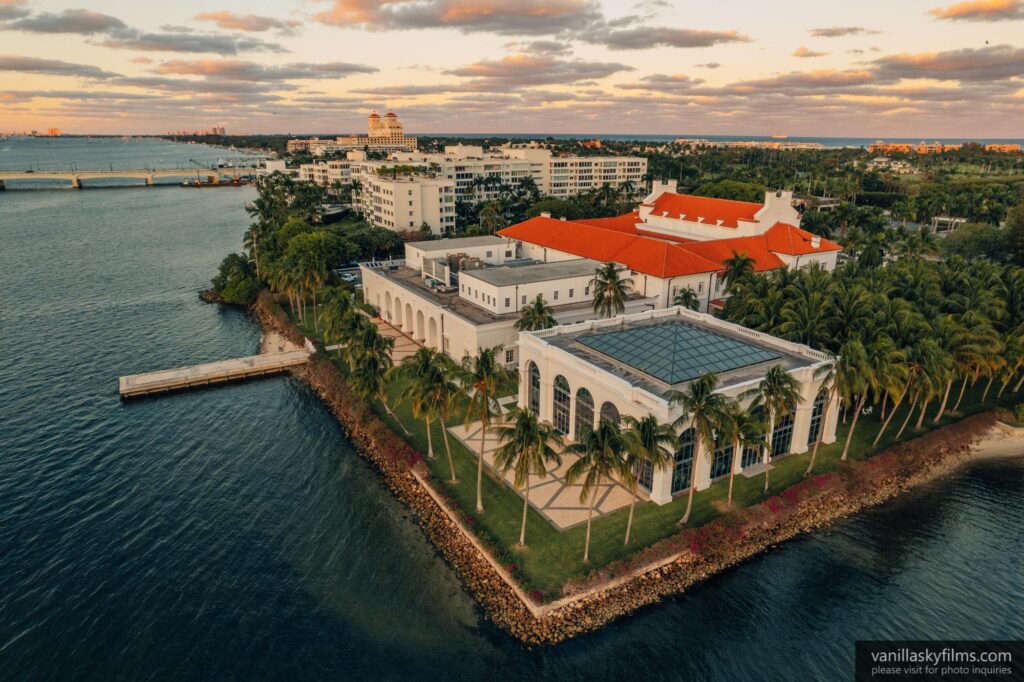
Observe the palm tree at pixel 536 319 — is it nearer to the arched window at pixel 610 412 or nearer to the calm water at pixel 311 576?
the arched window at pixel 610 412

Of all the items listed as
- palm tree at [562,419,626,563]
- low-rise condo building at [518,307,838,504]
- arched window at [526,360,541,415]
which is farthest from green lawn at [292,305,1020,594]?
arched window at [526,360,541,415]

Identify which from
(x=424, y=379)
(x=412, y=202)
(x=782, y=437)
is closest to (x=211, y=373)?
(x=424, y=379)

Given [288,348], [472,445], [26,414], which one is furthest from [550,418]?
[26,414]

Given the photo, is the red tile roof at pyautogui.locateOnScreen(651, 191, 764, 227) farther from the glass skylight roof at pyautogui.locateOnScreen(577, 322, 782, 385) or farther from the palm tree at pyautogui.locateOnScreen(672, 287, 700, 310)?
the glass skylight roof at pyautogui.locateOnScreen(577, 322, 782, 385)

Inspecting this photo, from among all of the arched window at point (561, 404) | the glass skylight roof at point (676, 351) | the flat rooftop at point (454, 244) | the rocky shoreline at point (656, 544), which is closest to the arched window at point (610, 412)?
the glass skylight roof at point (676, 351)

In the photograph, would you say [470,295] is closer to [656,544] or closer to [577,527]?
[577,527]

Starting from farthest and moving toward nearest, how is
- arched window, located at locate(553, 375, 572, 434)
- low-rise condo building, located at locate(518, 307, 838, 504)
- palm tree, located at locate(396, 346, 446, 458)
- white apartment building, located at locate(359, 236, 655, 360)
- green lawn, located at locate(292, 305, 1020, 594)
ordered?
white apartment building, located at locate(359, 236, 655, 360), arched window, located at locate(553, 375, 572, 434), low-rise condo building, located at locate(518, 307, 838, 504), palm tree, located at locate(396, 346, 446, 458), green lawn, located at locate(292, 305, 1020, 594)
